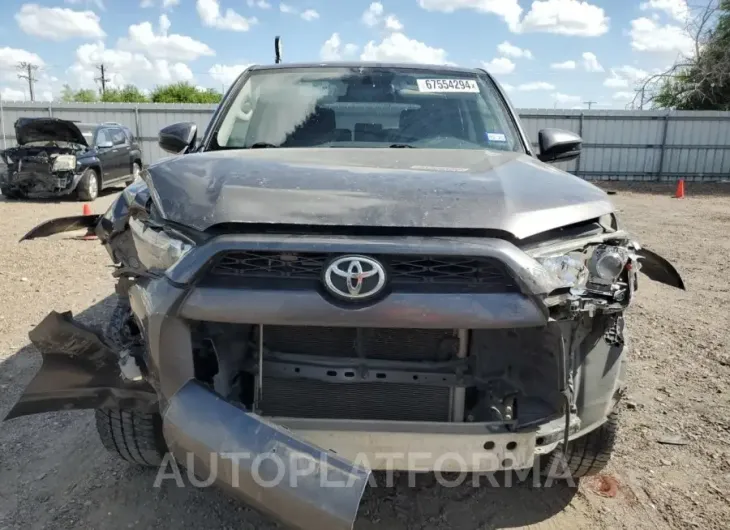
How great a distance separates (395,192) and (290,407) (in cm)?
85

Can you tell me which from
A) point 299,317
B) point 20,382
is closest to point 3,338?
point 20,382

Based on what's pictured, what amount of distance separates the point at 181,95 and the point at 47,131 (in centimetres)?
3923

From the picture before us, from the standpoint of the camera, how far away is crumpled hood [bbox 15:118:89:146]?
11.4 metres

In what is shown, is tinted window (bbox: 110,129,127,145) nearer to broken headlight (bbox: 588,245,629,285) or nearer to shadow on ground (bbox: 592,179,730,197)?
shadow on ground (bbox: 592,179,730,197)

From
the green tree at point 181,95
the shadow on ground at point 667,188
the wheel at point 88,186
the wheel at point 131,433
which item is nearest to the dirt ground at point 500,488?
the wheel at point 131,433

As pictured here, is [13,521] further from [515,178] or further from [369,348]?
[515,178]

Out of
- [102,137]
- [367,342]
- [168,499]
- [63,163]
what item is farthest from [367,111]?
[102,137]

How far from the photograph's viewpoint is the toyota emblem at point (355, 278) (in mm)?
1753

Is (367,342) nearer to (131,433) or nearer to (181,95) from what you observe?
(131,433)

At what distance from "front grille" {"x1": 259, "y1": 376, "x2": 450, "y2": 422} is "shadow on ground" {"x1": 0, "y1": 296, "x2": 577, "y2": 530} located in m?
0.45

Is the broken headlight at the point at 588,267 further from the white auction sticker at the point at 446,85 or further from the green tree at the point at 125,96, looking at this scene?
the green tree at the point at 125,96

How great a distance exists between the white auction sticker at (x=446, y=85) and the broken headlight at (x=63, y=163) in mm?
10361

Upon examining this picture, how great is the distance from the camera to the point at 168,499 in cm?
258

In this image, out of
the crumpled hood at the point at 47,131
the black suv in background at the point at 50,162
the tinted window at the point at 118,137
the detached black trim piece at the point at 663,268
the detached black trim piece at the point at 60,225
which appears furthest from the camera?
the tinted window at the point at 118,137
